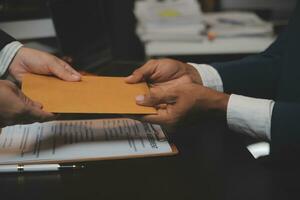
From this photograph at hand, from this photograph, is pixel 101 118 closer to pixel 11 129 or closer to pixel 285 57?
pixel 11 129

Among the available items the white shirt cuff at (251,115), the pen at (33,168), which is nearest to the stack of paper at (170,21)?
the white shirt cuff at (251,115)

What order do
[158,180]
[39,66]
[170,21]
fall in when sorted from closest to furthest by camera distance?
1. [158,180]
2. [39,66]
3. [170,21]

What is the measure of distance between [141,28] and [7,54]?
2.98 ft

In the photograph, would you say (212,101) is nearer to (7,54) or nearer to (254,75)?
(254,75)

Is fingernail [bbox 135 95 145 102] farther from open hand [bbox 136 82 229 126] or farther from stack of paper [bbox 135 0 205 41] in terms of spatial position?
stack of paper [bbox 135 0 205 41]

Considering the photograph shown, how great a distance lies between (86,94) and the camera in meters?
0.82

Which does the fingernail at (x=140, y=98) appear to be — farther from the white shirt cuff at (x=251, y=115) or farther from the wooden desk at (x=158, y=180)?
the white shirt cuff at (x=251, y=115)

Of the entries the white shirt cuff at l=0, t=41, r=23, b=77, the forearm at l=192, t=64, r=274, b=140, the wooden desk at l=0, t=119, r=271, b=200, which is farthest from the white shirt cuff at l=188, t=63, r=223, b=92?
the white shirt cuff at l=0, t=41, r=23, b=77

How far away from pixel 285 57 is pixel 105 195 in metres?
0.66

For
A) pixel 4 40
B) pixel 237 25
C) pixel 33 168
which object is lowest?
pixel 237 25

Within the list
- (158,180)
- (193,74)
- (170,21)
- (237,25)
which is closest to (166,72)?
(193,74)

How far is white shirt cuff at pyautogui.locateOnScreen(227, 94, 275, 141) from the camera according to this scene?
95 centimetres

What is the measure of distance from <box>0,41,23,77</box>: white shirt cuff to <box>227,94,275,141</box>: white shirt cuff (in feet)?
1.81

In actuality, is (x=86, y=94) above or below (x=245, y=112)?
above
